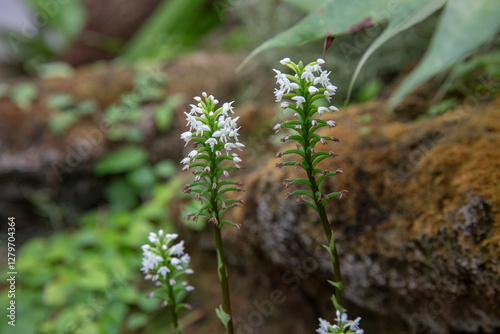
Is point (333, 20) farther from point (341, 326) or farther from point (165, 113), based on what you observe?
point (165, 113)

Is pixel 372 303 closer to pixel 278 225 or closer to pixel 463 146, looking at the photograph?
pixel 278 225

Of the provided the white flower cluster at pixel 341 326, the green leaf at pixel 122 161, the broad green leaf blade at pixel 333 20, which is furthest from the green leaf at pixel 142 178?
the white flower cluster at pixel 341 326

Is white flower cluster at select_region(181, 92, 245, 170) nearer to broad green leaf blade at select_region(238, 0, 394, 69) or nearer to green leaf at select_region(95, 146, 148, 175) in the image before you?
broad green leaf blade at select_region(238, 0, 394, 69)

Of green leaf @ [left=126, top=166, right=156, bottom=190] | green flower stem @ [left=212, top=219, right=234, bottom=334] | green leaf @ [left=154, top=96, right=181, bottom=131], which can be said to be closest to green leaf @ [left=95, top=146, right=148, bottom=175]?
green leaf @ [left=126, top=166, right=156, bottom=190]

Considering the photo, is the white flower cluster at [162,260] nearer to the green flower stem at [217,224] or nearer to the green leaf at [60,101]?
the green flower stem at [217,224]

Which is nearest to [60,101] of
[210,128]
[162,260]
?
[162,260]
